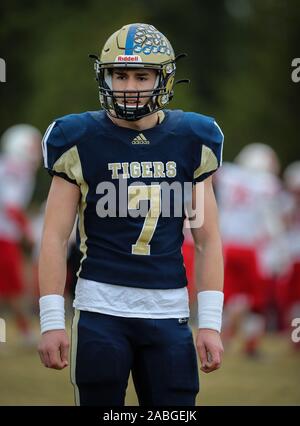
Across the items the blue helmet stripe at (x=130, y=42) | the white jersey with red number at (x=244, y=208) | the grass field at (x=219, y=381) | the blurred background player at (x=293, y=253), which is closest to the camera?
the blue helmet stripe at (x=130, y=42)

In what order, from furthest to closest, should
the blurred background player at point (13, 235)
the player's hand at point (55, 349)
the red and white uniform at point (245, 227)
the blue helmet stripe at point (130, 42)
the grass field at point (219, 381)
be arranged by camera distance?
the red and white uniform at point (245, 227)
the blurred background player at point (13, 235)
the grass field at point (219, 381)
the blue helmet stripe at point (130, 42)
the player's hand at point (55, 349)

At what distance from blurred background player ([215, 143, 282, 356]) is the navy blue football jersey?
5.83m

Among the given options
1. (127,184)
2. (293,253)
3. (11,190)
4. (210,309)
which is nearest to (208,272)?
(210,309)

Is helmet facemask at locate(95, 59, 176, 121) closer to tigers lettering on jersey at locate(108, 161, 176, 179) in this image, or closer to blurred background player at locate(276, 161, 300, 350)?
tigers lettering on jersey at locate(108, 161, 176, 179)

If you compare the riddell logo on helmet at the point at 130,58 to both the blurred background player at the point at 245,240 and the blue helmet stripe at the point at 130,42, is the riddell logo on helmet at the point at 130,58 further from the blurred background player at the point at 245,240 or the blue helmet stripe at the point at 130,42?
the blurred background player at the point at 245,240

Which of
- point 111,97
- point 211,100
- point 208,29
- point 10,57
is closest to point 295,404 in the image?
point 111,97

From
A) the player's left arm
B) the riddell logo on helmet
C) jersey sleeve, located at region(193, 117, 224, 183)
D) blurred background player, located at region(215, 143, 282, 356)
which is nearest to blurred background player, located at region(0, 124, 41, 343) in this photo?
blurred background player, located at region(215, 143, 282, 356)

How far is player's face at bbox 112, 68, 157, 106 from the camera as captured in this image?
12.1 ft

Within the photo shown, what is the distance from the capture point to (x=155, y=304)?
12.1ft

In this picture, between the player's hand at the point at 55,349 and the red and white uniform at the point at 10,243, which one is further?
the red and white uniform at the point at 10,243

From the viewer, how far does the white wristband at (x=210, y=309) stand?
373 centimetres

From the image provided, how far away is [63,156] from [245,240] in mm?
6339

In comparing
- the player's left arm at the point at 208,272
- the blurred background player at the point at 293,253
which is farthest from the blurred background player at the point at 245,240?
the player's left arm at the point at 208,272

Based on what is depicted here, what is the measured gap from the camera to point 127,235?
3680 millimetres
